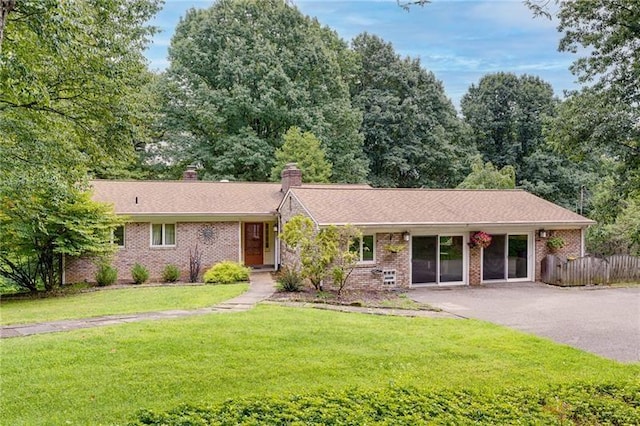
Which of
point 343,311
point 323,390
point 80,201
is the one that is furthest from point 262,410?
point 80,201

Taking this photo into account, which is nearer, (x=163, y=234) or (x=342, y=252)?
(x=342, y=252)

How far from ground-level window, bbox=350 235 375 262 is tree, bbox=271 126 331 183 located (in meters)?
12.8

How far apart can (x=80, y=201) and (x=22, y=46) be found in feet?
26.7

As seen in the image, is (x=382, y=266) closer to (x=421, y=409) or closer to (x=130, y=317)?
(x=130, y=317)

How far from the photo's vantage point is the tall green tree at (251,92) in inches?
1209

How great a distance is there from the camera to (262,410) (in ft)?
19.1

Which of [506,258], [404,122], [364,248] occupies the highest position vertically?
[404,122]

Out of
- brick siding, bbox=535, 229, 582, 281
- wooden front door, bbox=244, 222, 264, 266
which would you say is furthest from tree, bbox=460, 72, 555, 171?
wooden front door, bbox=244, 222, 264, 266

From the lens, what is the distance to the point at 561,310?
12562mm

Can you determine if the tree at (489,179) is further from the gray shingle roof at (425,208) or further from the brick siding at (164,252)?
the brick siding at (164,252)

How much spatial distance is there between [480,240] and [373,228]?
4021 millimetres

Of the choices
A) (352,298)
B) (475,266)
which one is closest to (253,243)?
(352,298)

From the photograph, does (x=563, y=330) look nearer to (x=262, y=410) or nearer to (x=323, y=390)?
(x=323, y=390)

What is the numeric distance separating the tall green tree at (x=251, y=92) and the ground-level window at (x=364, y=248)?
1600 cm
